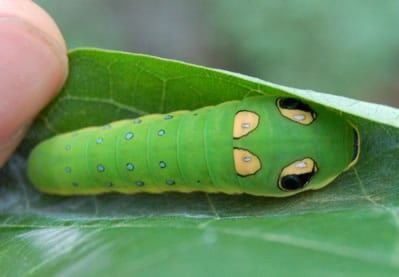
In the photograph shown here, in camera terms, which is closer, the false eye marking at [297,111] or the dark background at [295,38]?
the false eye marking at [297,111]

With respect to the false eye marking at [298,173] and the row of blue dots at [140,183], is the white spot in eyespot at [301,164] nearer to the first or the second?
the false eye marking at [298,173]

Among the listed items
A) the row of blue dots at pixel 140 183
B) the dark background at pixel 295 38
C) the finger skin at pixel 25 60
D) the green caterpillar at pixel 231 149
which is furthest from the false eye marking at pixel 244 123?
the dark background at pixel 295 38

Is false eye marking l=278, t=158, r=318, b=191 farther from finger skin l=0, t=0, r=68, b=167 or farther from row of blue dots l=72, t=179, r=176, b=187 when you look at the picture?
finger skin l=0, t=0, r=68, b=167

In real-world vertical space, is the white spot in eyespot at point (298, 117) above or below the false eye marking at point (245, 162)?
above

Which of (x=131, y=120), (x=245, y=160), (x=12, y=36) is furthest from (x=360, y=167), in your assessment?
(x=12, y=36)

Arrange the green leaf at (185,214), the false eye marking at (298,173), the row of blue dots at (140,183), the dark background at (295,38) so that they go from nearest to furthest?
1. the green leaf at (185,214)
2. the false eye marking at (298,173)
3. the row of blue dots at (140,183)
4. the dark background at (295,38)

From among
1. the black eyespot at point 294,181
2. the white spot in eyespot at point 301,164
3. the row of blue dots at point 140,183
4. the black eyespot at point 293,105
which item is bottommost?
the row of blue dots at point 140,183

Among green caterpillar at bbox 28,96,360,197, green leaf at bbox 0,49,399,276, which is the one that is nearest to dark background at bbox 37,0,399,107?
green leaf at bbox 0,49,399,276
